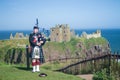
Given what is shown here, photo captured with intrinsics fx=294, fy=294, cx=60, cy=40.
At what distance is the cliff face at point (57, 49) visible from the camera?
80.2 meters

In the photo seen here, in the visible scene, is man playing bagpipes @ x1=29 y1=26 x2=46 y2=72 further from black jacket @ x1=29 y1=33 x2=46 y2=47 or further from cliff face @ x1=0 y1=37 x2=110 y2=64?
cliff face @ x1=0 y1=37 x2=110 y2=64

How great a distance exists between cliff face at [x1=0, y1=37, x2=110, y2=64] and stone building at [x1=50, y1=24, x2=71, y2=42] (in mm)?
1510

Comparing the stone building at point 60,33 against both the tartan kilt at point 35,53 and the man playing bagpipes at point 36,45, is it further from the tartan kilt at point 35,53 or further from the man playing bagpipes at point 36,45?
the tartan kilt at point 35,53

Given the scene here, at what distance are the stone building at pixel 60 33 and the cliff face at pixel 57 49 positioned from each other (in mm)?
1510

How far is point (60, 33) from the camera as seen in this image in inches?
3445

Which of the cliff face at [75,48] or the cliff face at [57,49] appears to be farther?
the cliff face at [75,48]

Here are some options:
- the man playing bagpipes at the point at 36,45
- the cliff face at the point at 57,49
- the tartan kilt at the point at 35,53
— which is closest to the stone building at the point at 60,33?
the cliff face at the point at 57,49

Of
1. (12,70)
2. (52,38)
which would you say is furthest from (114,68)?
(52,38)

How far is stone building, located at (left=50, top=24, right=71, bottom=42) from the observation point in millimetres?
85812

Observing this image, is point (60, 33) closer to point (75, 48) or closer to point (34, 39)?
point (75, 48)

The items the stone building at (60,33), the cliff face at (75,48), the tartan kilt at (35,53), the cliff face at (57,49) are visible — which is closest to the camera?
the tartan kilt at (35,53)

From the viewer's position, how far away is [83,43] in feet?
303

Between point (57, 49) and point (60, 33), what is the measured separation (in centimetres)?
488

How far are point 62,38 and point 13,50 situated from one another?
1732 centimetres
